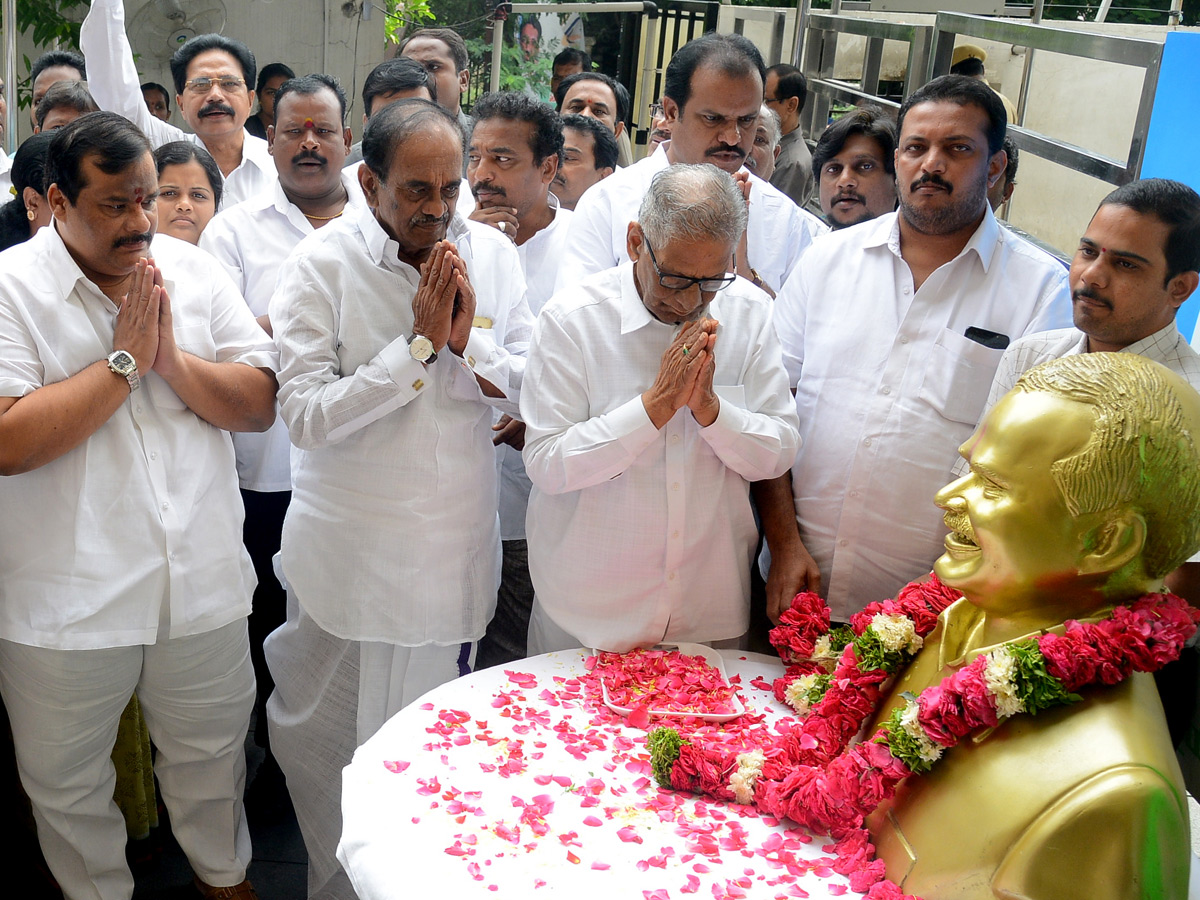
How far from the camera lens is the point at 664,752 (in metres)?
2.26

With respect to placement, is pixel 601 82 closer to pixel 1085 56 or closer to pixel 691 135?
pixel 691 135

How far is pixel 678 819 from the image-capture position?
2170 millimetres

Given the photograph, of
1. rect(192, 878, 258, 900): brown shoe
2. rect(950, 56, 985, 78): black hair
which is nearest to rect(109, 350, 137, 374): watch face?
rect(192, 878, 258, 900): brown shoe

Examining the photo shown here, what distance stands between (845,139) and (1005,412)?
100 inches

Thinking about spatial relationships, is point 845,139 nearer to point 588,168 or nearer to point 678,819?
point 588,168

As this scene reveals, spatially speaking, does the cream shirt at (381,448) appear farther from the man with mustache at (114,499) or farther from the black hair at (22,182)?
the black hair at (22,182)

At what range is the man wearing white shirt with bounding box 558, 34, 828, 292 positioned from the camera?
3.64 meters

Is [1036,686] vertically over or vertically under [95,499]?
over

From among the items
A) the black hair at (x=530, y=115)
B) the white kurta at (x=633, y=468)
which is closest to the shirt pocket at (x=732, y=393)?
the white kurta at (x=633, y=468)

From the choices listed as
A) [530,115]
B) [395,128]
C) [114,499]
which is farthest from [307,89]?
[114,499]

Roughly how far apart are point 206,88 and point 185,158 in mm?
764

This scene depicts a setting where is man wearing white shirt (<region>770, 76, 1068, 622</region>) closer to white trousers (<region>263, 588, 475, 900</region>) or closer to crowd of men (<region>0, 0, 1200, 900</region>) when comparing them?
crowd of men (<region>0, 0, 1200, 900</region>)

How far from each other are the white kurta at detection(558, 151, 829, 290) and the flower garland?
160cm

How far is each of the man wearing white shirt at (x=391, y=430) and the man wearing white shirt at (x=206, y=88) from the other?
187 cm
